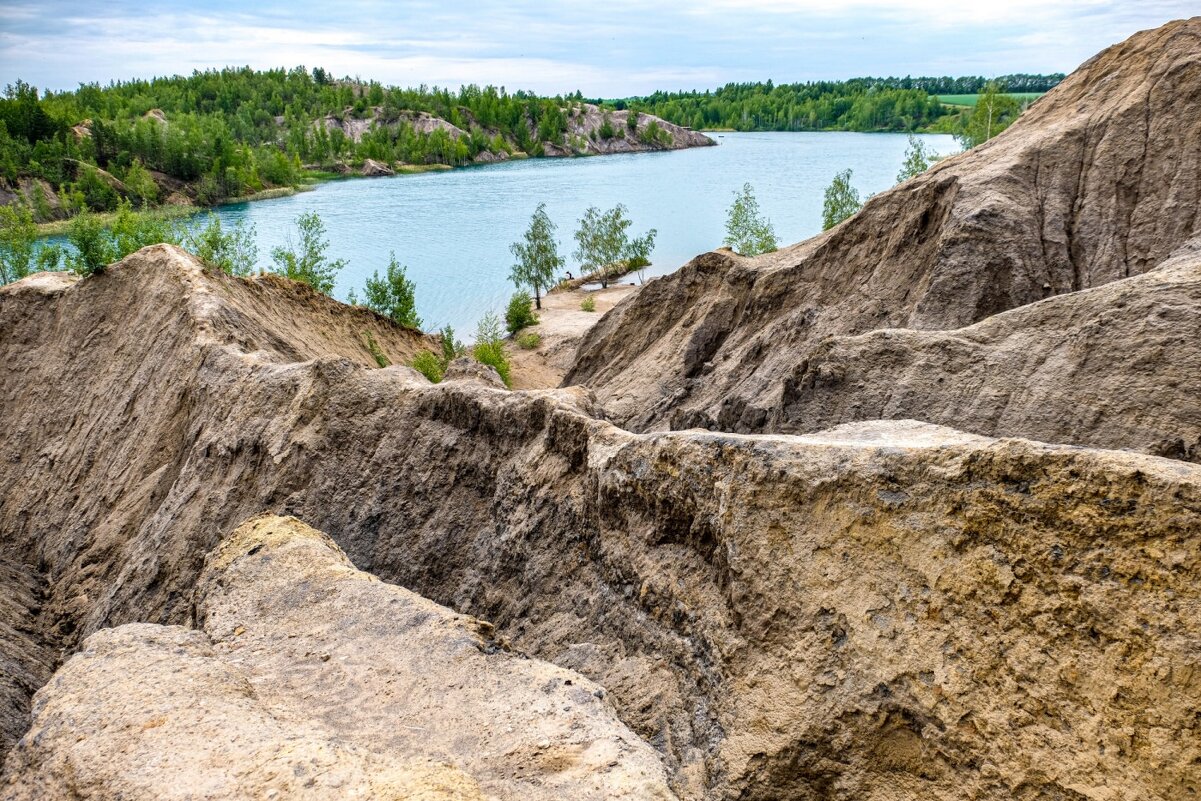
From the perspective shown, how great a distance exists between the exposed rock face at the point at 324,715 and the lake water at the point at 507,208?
163ft

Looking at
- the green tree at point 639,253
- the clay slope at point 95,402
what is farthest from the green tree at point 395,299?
the green tree at point 639,253

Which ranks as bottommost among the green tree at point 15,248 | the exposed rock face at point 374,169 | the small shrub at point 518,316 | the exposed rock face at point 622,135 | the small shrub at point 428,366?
the small shrub at point 518,316

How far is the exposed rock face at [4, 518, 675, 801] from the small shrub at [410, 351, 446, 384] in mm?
26044

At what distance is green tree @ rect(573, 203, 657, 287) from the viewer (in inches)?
2869

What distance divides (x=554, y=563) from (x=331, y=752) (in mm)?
5050

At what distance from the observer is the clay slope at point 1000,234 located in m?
17.4

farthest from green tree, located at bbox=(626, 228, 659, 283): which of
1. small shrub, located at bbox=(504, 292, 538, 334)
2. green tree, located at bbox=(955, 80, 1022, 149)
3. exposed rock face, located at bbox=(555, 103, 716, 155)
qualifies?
exposed rock face, located at bbox=(555, 103, 716, 155)

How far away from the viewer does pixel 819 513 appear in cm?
733

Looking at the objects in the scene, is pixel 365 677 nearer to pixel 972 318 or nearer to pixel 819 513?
pixel 819 513

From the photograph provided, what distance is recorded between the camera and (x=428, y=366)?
117 ft

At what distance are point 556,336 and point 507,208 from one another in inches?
2081

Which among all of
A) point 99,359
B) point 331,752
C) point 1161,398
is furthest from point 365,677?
point 99,359

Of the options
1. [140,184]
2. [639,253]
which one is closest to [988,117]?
[639,253]

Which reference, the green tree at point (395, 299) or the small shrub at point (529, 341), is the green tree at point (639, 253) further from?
the green tree at point (395, 299)
